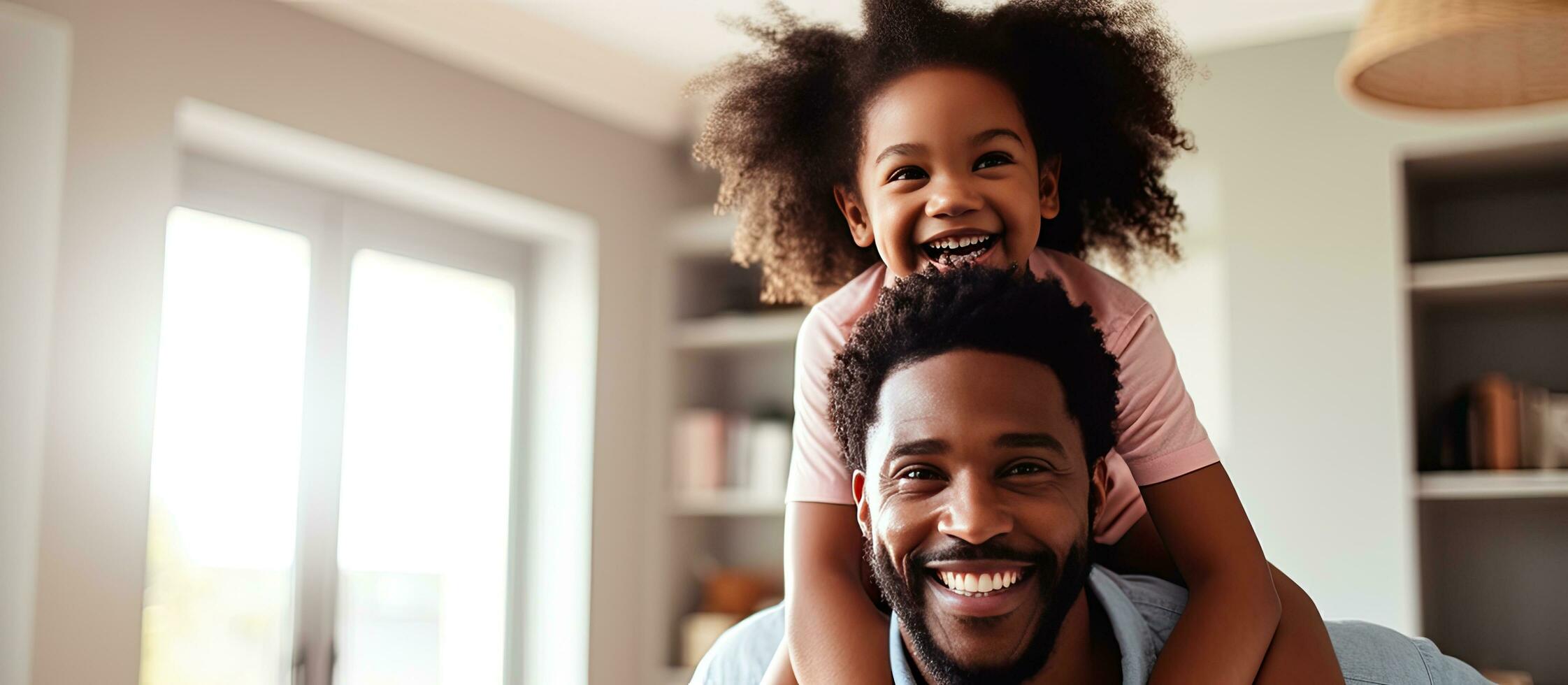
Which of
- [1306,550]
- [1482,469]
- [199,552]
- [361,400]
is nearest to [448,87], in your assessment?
[361,400]

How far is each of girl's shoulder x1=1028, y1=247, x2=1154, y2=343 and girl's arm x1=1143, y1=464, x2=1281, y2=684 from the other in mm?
119

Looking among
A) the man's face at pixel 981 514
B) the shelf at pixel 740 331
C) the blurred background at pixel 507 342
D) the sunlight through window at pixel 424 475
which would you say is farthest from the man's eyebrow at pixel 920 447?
the shelf at pixel 740 331

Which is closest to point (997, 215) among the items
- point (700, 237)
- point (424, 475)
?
point (424, 475)

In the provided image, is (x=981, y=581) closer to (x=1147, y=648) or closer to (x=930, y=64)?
(x=1147, y=648)

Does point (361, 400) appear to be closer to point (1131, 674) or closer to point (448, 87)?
point (448, 87)

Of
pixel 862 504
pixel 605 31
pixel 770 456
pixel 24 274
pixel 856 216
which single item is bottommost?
pixel 862 504

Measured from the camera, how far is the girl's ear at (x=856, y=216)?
1.08 m

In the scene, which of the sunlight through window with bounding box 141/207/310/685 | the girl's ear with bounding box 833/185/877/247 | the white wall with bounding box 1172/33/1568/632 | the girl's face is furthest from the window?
the girl's face

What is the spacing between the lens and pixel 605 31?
142 inches

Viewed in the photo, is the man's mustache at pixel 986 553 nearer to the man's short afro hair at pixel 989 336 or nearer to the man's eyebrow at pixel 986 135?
the man's short afro hair at pixel 989 336

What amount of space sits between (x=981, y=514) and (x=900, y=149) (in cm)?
28

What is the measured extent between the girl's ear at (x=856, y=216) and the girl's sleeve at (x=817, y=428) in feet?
0.22

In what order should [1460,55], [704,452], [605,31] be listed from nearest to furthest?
[1460,55]
[605,31]
[704,452]

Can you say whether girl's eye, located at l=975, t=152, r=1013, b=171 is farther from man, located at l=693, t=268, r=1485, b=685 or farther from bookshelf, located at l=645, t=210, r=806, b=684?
bookshelf, located at l=645, t=210, r=806, b=684
